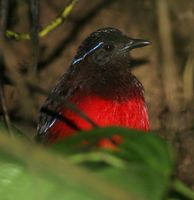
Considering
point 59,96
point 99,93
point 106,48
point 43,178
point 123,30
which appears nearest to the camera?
point 43,178

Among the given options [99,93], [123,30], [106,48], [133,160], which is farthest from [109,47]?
[133,160]

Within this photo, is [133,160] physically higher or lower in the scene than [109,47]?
higher

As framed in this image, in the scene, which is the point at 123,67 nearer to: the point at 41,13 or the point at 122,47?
the point at 122,47

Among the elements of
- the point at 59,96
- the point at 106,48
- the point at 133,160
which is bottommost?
the point at 59,96

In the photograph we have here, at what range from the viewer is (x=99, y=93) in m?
5.91

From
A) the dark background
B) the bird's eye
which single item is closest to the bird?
the bird's eye

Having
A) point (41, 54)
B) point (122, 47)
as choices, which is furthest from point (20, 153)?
point (41, 54)

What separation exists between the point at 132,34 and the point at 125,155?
335 inches

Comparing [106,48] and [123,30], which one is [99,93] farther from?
[123,30]

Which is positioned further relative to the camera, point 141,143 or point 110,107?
point 110,107

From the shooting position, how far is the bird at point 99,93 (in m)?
5.68

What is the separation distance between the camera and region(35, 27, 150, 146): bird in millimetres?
5680

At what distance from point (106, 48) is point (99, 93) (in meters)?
1.07

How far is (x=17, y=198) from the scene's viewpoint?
112cm
